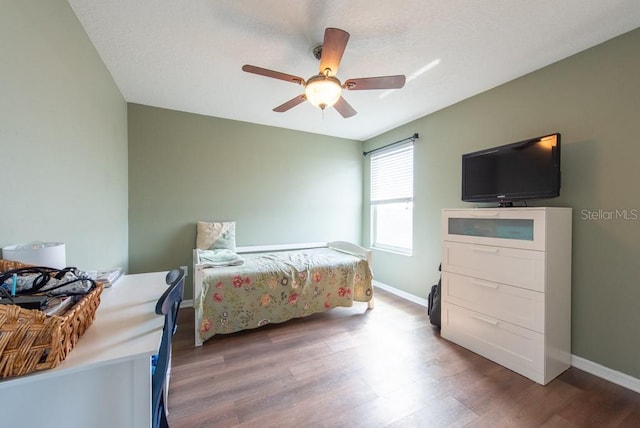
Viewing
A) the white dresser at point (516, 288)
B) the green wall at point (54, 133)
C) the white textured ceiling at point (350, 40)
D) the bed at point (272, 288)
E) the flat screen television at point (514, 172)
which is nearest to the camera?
the green wall at point (54, 133)

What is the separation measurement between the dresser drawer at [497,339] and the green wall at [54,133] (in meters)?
2.89

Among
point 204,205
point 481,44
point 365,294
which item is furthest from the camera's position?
point 204,205

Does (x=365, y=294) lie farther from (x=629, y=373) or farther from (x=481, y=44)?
(x=481, y=44)

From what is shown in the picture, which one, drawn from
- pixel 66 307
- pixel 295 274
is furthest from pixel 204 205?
pixel 66 307

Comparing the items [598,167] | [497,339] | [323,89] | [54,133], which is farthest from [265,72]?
[497,339]

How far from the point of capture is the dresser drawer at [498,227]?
1756mm

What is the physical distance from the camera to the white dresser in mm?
1741

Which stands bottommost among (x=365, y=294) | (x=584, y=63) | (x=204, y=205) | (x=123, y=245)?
(x=365, y=294)

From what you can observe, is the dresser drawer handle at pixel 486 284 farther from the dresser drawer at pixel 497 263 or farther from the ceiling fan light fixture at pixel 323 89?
the ceiling fan light fixture at pixel 323 89

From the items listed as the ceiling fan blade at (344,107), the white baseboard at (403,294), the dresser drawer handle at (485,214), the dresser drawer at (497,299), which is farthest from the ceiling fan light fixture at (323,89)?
the white baseboard at (403,294)

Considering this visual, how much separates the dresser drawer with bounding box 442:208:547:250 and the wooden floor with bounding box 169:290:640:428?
3.15ft

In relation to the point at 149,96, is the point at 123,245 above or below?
below

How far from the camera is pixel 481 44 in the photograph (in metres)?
1.80

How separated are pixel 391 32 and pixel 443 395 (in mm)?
2440
